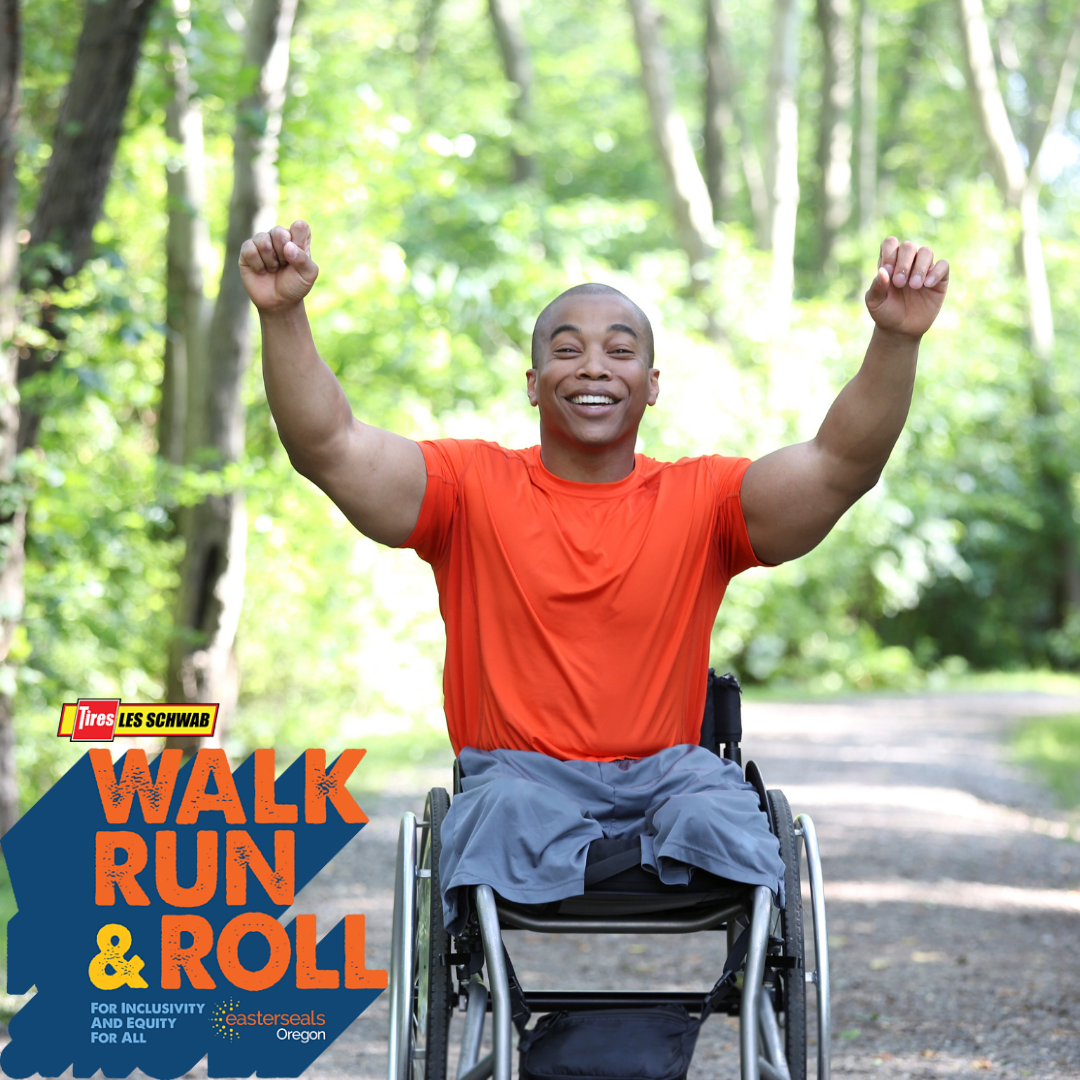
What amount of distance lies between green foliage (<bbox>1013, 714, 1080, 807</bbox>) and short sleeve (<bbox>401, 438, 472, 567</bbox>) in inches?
295

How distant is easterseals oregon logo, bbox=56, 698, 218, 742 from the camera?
11.3 ft

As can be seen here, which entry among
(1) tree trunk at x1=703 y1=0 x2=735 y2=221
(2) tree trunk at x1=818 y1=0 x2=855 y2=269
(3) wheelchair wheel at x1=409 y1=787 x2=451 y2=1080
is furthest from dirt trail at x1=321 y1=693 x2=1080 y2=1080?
(2) tree trunk at x1=818 y1=0 x2=855 y2=269

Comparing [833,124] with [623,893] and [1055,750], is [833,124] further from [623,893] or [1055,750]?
[623,893]

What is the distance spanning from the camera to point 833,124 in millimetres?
21281

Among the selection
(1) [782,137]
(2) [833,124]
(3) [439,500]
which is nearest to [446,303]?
(1) [782,137]

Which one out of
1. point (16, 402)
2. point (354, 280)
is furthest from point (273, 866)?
point (354, 280)

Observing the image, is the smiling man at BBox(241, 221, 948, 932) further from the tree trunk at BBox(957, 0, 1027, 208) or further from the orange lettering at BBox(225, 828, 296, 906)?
the tree trunk at BBox(957, 0, 1027, 208)

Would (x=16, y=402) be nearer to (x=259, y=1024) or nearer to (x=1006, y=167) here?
(x=259, y=1024)

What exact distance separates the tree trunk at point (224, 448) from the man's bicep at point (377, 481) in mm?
5397

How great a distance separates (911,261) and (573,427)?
76cm

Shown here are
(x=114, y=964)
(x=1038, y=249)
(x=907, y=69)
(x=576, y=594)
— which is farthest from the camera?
(x=907, y=69)

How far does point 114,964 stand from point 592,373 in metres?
1.83

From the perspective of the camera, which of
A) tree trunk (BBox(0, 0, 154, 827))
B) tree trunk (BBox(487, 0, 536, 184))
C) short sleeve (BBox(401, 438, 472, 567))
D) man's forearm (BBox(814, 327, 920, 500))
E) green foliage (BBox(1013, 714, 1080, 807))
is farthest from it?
tree trunk (BBox(487, 0, 536, 184))

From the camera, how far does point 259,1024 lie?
3443mm
